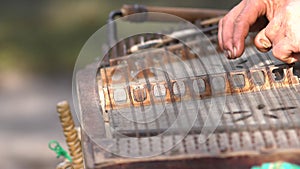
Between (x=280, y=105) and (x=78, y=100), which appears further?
(x=78, y=100)

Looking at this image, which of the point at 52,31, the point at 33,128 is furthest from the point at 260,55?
the point at 52,31

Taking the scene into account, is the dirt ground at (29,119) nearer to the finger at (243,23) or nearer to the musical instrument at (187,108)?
the musical instrument at (187,108)

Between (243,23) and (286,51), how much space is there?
0.61ft

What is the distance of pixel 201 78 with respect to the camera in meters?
1.67

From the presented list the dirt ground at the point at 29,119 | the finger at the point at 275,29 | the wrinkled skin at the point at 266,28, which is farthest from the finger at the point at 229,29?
the dirt ground at the point at 29,119

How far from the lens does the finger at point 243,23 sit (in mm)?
1723

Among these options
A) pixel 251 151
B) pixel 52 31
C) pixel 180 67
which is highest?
pixel 52 31

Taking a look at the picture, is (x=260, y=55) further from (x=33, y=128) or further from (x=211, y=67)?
(x=33, y=128)

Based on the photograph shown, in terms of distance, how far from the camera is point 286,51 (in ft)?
5.25

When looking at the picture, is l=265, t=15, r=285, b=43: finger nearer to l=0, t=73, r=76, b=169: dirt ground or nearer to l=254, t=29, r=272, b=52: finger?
l=254, t=29, r=272, b=52: finger

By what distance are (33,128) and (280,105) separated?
8.10 feet

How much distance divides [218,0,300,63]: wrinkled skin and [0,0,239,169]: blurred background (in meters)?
1.96

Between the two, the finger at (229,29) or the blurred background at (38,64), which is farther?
the blurred background at (38,64)

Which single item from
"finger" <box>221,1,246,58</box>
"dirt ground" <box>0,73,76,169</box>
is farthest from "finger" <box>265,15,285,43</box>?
"dirt ground" <box>0,73,76,169</box>
